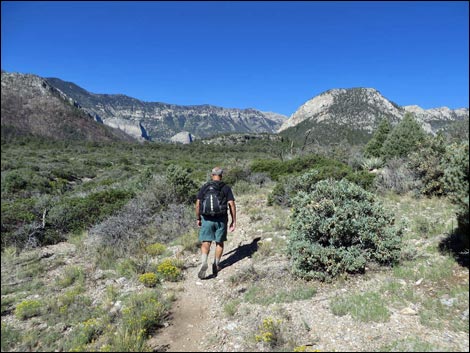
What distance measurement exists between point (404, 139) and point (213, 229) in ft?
46.0

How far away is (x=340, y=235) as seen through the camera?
516 centimetres

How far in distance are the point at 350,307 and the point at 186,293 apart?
2.76 m

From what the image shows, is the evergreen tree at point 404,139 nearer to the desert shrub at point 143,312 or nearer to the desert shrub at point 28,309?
the desert shrub at point 143,312

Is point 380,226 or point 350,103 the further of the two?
point 350,103

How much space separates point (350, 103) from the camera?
118875 millimetres

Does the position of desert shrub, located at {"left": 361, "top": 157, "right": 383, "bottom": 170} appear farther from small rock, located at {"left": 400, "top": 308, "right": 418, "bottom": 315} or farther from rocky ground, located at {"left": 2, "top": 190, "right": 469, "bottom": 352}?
small rock, located at {"left": 400, "top": 308, "right": 418, "bottom": 315}

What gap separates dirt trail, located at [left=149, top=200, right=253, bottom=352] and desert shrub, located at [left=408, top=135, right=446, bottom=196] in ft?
22.1

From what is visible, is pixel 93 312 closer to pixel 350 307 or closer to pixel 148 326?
pixel 148 326

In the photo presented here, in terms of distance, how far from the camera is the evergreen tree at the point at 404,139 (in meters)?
15.0

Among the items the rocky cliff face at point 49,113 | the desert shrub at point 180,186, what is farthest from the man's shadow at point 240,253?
the rocky cliff face at point 49,113

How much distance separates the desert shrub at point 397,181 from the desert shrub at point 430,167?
203mm

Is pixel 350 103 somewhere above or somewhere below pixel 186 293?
above

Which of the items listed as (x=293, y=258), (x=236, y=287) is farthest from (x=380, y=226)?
(x=236, y=287)

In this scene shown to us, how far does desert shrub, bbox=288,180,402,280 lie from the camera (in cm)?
487
